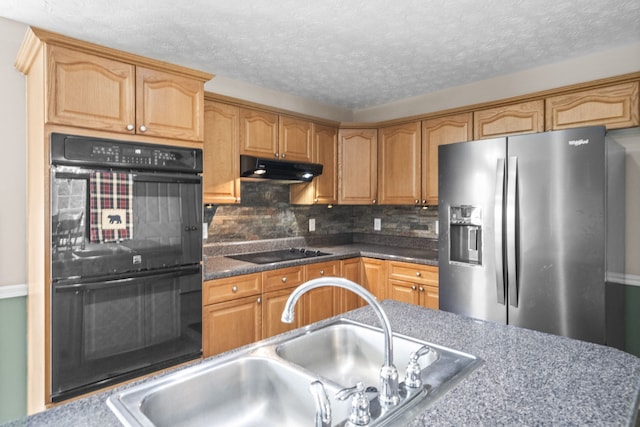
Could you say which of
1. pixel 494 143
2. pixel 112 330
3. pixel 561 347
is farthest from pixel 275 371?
pixel 494 143

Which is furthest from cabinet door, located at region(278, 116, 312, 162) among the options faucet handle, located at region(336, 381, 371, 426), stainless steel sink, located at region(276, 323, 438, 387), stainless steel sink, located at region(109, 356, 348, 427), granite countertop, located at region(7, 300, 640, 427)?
faucet handle, located at region(336, 381, 371, 426)

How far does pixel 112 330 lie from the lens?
2049mm

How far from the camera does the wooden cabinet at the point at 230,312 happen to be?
254cm

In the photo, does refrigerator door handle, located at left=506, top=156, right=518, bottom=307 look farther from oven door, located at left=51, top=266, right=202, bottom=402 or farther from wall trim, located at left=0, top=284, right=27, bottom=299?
wall trim, located at left=0, top=284, right=27, bottom=299

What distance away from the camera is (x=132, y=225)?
2102 millimetres

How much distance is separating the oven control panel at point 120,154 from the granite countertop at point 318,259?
2.45 ft

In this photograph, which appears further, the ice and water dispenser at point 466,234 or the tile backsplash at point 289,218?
the tile backsplash at point 289,218

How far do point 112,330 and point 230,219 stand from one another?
4.92ft

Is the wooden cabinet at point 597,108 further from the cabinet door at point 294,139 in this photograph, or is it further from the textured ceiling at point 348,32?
the cabinet door at point 294,139

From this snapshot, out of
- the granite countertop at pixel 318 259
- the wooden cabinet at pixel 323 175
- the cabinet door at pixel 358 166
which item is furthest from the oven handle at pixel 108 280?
the cabinet door at pixel 358 166

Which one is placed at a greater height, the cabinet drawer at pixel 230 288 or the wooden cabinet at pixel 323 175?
the wooden cabinet at pixel 323 175

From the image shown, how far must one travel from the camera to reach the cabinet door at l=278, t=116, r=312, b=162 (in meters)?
3.38

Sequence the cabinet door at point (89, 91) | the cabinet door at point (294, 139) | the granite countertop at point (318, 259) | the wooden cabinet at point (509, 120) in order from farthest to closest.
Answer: the cabinet door at point (294, 139)
the wooden cabinet at point (509, 120)
the granite countertop at point (318, 259)
the cabinet door at point (89, 91)

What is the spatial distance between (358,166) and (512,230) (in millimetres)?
1785
